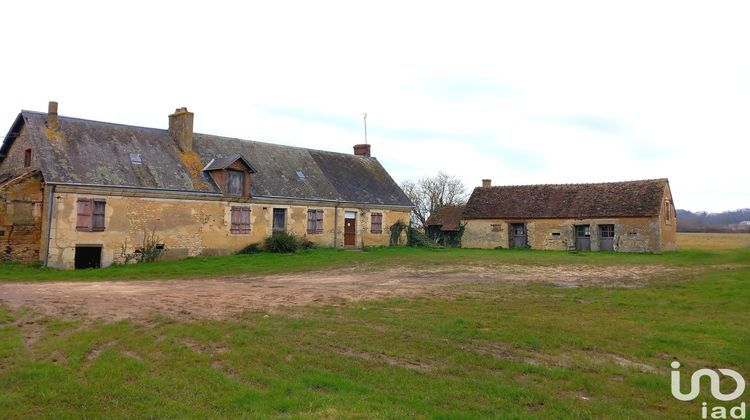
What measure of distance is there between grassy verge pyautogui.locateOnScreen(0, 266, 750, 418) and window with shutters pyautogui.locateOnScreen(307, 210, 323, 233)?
17698 millimetres

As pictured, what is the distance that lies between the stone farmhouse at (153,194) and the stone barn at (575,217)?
8965mm

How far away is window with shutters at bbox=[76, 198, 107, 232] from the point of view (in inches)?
835

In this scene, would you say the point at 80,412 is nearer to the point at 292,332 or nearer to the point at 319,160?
the point at 292,332

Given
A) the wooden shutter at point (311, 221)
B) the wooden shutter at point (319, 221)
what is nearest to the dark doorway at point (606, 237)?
the wooden shutter at point (319, 221)

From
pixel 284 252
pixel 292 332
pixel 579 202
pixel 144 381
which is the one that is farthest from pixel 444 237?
Result: pixel 144 381

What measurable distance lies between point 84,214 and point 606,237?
26682 millimetres

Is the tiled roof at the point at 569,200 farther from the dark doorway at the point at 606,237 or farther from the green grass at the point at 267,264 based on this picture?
the green grass at the point at 267,264

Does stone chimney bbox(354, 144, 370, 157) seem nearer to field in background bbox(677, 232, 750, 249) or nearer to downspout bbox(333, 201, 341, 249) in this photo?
downspout bbox(333, 201, 341, 249)

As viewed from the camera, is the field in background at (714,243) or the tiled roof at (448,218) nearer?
the field in background at (714,243)

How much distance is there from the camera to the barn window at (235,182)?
2548 cm

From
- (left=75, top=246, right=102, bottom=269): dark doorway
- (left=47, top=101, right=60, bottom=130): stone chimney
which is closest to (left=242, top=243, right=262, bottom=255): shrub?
(left=75, top=246, right=102, bottom=269): dark doorway

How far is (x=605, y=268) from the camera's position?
20.9 meters

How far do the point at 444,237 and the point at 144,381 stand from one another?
3356 cm

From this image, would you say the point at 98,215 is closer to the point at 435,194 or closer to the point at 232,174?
the point at 232,174
